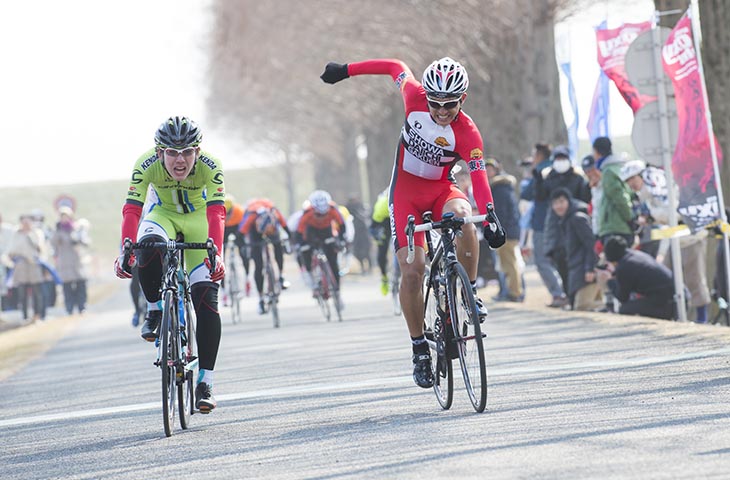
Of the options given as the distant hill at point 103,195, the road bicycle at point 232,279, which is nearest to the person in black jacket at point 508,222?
the road bicycle at point 232,279

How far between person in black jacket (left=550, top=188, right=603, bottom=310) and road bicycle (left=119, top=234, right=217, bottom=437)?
864 cm

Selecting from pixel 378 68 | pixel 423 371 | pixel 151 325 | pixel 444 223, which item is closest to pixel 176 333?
pixel 151 325

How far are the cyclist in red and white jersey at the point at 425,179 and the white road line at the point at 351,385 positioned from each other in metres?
1.58

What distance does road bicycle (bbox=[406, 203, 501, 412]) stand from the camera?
28.5ft

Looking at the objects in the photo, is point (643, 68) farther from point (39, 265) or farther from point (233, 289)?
point (39, 265)

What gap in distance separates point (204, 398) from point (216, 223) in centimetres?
108

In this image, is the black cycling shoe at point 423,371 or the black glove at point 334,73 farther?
the black glove at point 334,73

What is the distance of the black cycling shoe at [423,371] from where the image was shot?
937 cm

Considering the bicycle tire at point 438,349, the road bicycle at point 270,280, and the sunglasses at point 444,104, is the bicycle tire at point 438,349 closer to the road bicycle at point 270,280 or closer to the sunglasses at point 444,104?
the sunglasses at point 444,104

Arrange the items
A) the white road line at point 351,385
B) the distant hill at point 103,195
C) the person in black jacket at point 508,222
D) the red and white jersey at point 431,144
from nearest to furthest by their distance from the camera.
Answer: the red and white jersey at point 431,144 < the white road line at point 351,385 < the person in black jacket at point 508,222 < the distant hill at point 103,195

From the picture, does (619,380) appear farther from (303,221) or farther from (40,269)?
(40,269)

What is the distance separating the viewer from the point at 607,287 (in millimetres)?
17609

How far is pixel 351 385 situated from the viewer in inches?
441

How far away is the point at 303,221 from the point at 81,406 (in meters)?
9.53
